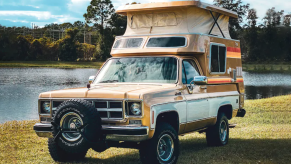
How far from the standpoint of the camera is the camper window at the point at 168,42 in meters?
9.70

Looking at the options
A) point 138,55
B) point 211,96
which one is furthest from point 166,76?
point 211,96

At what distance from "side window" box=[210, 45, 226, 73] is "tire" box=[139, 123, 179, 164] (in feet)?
9.40

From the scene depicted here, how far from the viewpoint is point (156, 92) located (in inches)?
315

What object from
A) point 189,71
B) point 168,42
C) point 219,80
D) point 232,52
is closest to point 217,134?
point 219,80

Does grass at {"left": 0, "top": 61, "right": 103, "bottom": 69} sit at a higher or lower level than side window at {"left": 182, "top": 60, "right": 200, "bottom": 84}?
higher

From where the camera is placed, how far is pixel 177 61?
9242 mm

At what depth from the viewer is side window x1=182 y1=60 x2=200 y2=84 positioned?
30.8 ft

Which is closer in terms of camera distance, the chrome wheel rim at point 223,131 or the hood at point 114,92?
the hood at point 114,92

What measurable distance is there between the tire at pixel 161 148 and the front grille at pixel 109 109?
2.38 feet

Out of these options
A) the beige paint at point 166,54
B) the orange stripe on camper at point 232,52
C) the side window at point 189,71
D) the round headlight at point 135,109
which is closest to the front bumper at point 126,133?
the beige paint at point 166,54

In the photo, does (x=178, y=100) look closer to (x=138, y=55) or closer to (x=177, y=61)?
(x=177, y=61)

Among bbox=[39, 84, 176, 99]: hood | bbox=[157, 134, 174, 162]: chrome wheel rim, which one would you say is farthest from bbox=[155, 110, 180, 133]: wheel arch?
bbox=[39, 84, 176, 99]: hood

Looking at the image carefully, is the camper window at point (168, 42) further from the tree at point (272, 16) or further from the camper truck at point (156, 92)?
the tree at point (272, 16)

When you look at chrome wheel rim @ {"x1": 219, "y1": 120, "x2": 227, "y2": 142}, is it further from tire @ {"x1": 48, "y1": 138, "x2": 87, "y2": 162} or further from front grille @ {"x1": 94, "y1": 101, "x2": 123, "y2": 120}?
front grille @ {"x1": 94, "y1": 101, "x2": 123, "y2": 120}
